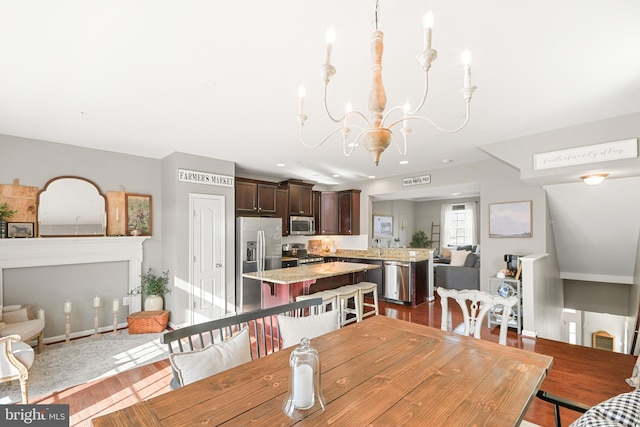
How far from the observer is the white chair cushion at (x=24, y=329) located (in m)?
2.97

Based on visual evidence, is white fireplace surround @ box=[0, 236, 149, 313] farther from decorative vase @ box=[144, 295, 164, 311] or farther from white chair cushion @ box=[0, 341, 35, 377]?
white chair cushion @ box=[0, 341, 35, 377]

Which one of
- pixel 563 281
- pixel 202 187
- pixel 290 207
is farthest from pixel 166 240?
pixel 563 281

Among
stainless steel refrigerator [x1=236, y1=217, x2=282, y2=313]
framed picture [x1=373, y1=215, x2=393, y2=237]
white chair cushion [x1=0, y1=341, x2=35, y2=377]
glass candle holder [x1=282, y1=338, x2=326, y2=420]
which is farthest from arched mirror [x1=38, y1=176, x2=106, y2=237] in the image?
framed picture [x1=373, y1=215, x2=393, y2=237]

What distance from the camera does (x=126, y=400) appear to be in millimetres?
2504

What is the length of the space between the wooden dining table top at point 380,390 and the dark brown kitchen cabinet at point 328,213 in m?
5.12

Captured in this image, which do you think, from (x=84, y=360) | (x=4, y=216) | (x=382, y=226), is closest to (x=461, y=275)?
(x=382, y=226)

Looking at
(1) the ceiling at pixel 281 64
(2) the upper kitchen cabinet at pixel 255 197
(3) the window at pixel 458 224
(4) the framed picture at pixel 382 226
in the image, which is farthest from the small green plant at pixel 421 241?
(1) the ceiling at pixel 281 64

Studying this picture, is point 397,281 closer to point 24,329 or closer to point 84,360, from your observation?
point 84,360

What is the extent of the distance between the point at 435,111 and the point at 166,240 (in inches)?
163

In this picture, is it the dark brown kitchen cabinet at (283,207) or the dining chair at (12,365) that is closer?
the dining chair at (12,365)

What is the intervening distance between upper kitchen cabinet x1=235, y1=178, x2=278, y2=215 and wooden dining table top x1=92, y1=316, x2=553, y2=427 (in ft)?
12.9

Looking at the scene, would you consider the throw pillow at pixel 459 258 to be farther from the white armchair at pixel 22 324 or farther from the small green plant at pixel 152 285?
the white armchair at pixel 22 324

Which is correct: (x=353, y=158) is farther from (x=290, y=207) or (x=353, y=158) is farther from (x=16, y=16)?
(x=16, y=16)

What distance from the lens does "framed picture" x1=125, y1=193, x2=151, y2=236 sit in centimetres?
442
